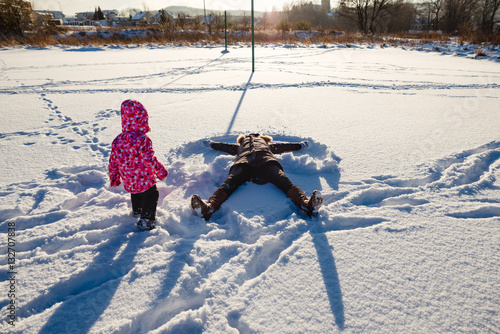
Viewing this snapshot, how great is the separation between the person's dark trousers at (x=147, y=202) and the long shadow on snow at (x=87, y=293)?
25cm

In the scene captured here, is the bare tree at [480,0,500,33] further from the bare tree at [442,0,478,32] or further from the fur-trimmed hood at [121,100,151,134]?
the fur-trimmed hood at [121,100,151,134]

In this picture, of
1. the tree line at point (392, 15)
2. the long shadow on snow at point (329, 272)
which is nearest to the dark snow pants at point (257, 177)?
the long shadow on snow at point (329, 272)

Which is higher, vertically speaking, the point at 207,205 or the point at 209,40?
the point at 209,40

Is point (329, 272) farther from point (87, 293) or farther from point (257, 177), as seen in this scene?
point (87, 293)

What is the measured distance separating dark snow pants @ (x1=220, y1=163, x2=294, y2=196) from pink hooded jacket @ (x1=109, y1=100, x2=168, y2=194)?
2.16 ft

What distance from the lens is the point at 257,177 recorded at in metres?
2.61

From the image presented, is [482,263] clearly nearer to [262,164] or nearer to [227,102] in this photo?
[262,164]

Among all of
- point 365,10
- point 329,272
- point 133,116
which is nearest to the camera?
point 329,272

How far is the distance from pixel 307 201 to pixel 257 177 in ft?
2.04

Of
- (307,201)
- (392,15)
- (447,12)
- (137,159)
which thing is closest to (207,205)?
(137,159)

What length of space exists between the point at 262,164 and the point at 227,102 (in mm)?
3088

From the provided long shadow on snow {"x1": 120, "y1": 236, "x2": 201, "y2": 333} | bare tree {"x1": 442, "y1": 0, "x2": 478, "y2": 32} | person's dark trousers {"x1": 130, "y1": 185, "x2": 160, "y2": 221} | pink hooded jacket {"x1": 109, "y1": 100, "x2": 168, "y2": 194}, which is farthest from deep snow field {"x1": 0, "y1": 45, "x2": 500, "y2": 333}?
bare tree {"x1": 442, "y1": 0, "x2": 478, "y2": 32}

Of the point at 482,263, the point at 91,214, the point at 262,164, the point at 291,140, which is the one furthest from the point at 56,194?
the point at 482,263

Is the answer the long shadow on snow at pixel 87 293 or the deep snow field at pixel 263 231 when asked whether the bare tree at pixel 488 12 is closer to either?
the deep snow field at pixel 263 231
